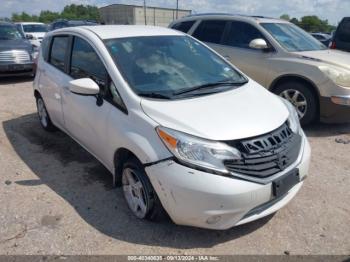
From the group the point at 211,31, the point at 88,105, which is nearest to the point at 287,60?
the point at 211,31

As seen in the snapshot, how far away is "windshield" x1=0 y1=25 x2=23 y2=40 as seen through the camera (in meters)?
10.4

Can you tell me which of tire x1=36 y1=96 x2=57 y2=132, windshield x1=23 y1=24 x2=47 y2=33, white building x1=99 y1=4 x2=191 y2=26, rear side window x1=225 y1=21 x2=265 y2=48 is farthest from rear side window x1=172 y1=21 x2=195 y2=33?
white building x1=99 y1=4 x2=191 y2=26

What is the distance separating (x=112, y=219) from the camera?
10.6ft

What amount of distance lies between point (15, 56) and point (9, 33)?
1.54 meters

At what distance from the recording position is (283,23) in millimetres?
6559

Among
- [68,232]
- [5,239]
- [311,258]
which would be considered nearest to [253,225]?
[311,258]

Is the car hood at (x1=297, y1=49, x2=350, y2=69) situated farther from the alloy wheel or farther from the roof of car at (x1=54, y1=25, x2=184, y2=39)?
the alloy wheel

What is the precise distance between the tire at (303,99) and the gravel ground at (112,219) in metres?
0.91

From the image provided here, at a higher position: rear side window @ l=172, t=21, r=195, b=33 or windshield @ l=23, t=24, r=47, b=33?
rear side window @ l=172, t=21, r=195, b=33

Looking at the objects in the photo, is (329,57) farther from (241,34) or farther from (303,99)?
(241,34)

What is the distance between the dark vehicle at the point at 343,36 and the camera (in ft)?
26.3

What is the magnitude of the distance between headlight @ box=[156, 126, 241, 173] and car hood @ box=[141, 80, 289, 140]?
6 cm

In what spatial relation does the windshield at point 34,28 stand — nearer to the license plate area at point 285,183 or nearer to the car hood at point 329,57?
the car hood at point 329,57

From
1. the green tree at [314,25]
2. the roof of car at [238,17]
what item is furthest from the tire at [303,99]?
the green tree at [314,25]
